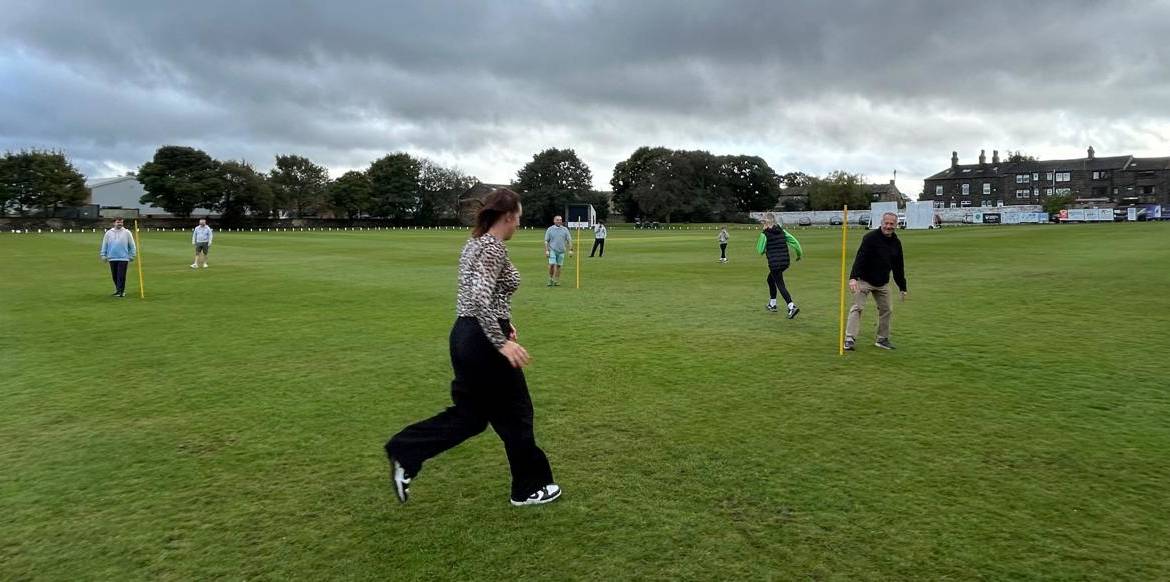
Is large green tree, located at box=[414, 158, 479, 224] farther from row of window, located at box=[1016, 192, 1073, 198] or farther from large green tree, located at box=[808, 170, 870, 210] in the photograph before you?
row of window, located at box=[1016, 192, 1073, 198]

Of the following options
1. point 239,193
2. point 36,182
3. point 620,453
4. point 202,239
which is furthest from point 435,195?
point 620,453

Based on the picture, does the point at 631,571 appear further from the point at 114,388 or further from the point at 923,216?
the point at 923,216

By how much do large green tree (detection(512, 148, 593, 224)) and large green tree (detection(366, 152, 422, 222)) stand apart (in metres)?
18.5

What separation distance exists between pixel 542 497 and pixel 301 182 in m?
129

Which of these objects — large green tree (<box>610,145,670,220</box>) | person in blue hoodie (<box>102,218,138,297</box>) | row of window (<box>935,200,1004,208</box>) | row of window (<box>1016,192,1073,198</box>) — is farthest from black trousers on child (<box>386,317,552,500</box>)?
row of window (<box>1016,192,1073,198</box>)

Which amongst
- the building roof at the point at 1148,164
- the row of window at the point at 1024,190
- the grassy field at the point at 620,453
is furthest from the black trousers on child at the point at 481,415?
the building roof at the point at 1148,164

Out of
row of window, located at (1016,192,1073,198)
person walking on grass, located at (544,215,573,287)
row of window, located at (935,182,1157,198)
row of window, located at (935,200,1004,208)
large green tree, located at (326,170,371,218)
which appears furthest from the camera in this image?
row of window, located at (935,200,1004,208)

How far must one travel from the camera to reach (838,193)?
122 m

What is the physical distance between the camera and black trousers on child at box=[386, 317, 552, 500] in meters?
4.32

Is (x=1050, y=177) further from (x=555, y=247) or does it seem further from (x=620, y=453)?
(x=620, y=453)

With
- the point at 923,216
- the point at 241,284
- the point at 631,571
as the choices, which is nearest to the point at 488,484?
the point at 631,571

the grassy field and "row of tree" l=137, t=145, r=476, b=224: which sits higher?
"row of tree" l=137, t=145, r=476, b=224

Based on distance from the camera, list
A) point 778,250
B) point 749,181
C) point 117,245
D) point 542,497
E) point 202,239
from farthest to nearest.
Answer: point 749,181 < point 202,239 < point 117,245 < point 778,250 < point 542,497

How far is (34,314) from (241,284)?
6.45 meters
